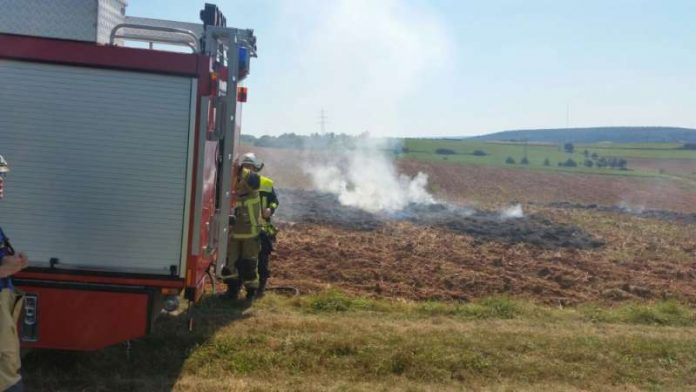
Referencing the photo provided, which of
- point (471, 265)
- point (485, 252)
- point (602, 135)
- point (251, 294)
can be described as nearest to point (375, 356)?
point (251, 294)

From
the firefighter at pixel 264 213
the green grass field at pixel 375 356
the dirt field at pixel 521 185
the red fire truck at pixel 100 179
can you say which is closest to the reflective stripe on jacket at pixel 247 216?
the firefighter at pixel 264 213

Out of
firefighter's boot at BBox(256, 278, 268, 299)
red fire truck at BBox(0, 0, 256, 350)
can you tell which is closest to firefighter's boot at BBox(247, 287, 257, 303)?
firefighter's boot at BBox(256, 278, 268, 299)

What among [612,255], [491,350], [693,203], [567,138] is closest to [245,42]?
[491,350]

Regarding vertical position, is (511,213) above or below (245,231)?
below

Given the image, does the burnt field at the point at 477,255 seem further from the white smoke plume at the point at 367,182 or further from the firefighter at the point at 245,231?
the white smoke plume at the point at 367,182

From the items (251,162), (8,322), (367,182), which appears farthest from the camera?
(367,182)

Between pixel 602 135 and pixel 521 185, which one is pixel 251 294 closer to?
pixel 521 185

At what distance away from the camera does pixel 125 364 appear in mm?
5785

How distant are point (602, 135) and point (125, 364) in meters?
142

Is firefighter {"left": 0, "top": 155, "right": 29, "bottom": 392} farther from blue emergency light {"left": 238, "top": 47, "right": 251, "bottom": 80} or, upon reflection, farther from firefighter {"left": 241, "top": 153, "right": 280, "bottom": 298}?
firefighter {"left": 241, "top": 153, "right": 280, "bottom": 298}

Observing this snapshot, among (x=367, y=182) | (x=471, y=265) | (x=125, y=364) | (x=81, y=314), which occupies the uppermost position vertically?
(x=367, y=182)

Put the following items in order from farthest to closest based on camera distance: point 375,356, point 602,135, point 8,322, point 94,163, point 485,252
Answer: point 602,135 → point 485,252 → point 375,356 → point 94,163 → point 8,322

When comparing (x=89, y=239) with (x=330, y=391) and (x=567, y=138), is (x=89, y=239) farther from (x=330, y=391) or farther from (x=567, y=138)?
(x=567, y=138)

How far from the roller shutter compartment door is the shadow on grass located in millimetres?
1055
